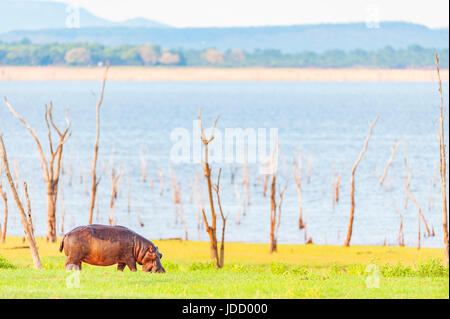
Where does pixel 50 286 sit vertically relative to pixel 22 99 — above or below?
below

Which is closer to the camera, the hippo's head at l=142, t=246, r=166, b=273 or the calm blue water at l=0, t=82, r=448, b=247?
the hippo's head at l=142, t=246, r=166, b=273

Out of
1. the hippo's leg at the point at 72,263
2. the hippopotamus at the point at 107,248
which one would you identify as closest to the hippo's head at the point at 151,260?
the hippopotamus at the point at 107,248

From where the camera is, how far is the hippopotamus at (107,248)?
50.2ft

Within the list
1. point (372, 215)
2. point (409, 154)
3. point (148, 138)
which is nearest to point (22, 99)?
point (148, 138)

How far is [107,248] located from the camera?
→ 604 inches

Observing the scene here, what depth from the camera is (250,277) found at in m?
15.3

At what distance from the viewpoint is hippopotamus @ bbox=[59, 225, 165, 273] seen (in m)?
15.3

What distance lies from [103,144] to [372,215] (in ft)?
130

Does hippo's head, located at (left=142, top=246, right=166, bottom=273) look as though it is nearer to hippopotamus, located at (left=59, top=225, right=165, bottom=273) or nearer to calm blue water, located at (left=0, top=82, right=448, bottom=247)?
hippopotamus, located at (left=59, top=225, right=165, bottom=273)

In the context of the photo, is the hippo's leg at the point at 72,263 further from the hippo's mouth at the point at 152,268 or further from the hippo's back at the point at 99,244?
the hippo's mouth at the point at 152,268

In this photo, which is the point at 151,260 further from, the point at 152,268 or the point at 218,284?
the point at 218,284

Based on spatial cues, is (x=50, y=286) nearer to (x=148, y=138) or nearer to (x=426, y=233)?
(x=426, y=233)

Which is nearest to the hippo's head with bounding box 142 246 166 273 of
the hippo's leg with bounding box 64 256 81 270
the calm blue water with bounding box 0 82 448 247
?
the hippo's leg with bounding box 64 256 81 270

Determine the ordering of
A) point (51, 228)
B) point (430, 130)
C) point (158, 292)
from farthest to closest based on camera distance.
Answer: point (430, 130)
point (51, 228)
point (158, 292)
